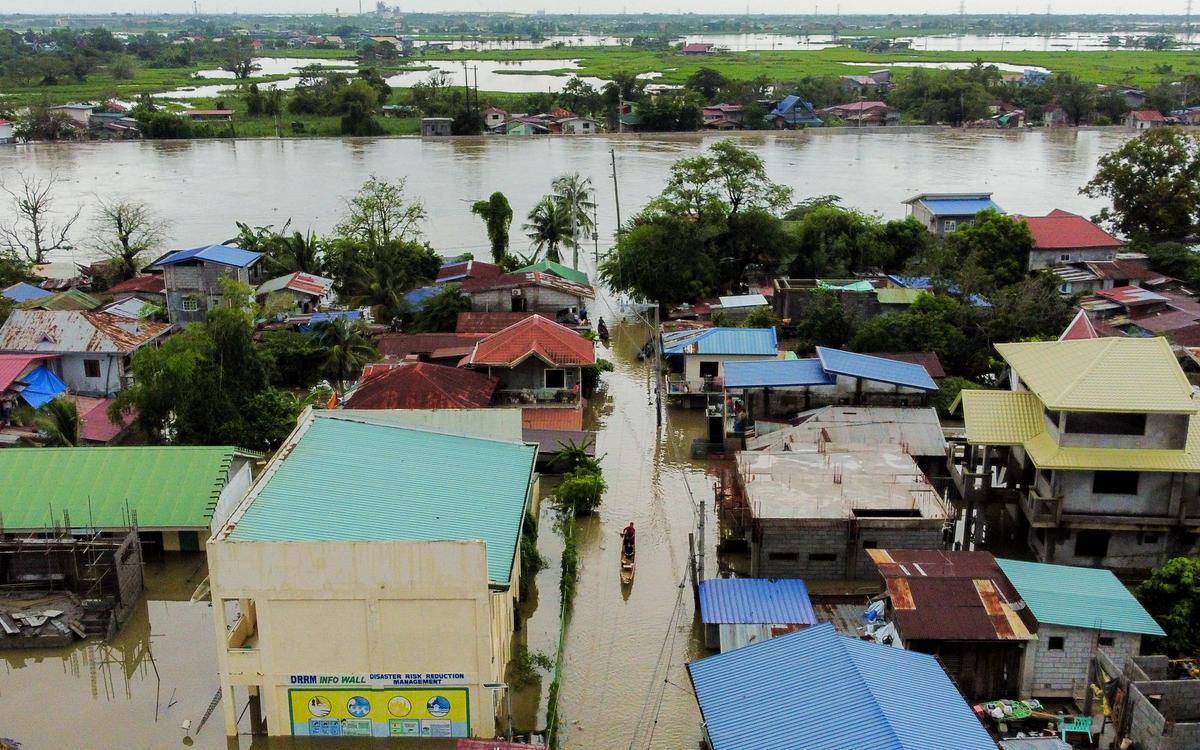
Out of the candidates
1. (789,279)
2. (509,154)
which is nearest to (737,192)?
(789,279)

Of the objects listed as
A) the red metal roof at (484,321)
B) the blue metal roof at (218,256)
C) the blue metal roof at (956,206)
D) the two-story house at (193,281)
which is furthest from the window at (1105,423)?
the blue metal roof at (218,256)

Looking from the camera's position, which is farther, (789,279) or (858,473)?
(789,279)

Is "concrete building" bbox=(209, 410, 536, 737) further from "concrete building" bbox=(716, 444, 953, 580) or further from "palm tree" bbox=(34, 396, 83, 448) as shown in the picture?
"palm tree" bbox=(34, 396, 83, 448)

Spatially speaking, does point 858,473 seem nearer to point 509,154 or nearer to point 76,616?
point 76,616

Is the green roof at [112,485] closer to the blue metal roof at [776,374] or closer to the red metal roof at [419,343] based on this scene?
the red metal roof at [419,343]

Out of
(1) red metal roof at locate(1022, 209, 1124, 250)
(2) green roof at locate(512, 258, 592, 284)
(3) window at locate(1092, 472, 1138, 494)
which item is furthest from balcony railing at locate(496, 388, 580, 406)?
(1) red metal roof at locate(1022, 209, 1124, 250)
